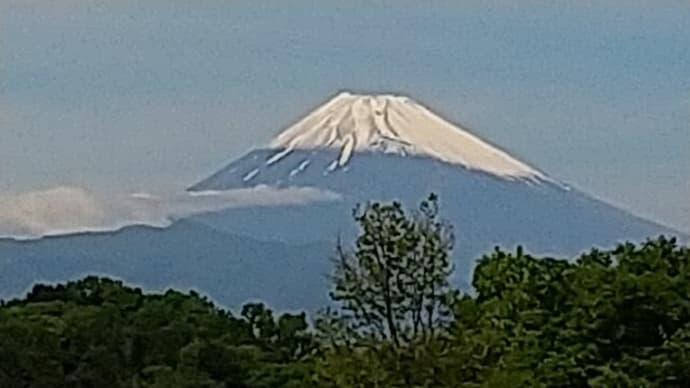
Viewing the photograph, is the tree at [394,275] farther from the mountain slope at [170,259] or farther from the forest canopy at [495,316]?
the mountain slope at [170,259]

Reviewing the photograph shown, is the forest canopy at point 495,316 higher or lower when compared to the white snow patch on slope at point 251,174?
lower

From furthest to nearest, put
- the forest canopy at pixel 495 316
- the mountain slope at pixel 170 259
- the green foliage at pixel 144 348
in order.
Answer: the mountain slope at pixel 170 259
the green foliage at pixel 144 348
the forest canopy at pixel 495 316

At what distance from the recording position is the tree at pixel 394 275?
27.5 meters

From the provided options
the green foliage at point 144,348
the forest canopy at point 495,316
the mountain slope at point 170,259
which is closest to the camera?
the forest canopy at point 495,316

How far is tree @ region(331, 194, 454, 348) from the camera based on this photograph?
90.1ft

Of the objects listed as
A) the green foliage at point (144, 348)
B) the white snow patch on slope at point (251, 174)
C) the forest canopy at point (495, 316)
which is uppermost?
the white snow patch on slope at point (251, 174)

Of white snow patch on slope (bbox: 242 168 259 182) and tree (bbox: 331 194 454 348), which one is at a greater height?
white snow patch on slope (bbox: 242 168 259 182)

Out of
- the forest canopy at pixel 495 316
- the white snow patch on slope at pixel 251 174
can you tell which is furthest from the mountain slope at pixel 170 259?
→ the forest canopy at pixel 495 316

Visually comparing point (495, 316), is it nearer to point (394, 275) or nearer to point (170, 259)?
point (394, 275)

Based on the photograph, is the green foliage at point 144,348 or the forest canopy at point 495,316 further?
the green foliage at point 144,348

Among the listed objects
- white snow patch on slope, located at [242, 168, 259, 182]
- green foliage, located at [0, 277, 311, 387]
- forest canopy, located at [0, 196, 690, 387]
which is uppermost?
white snow patch on slope, located at [242, 168, 259, 182]

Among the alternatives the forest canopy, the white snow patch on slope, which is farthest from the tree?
the white snow patch on slope

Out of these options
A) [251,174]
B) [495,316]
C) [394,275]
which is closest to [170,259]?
[251,174]

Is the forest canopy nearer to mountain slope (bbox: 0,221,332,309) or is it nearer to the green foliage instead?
the green foliage
